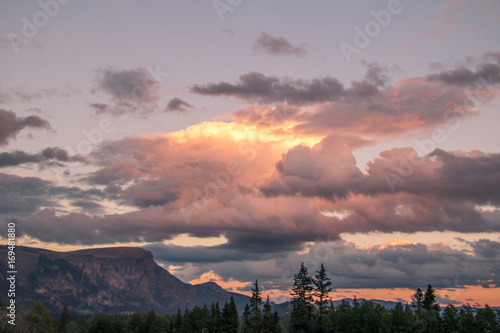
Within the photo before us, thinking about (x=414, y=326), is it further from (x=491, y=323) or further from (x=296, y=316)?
(x=296, y=316)

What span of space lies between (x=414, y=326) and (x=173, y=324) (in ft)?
346

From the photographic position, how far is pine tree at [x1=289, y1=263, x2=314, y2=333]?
11781 cm

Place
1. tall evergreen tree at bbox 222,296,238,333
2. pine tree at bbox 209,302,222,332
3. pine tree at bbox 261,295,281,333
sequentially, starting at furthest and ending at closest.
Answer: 1. pine tree at bbox 209,302,222,332
2. tall evergreen tree at bbox 222,296,238,333
3. pine tree at bbox 261,295,281,333

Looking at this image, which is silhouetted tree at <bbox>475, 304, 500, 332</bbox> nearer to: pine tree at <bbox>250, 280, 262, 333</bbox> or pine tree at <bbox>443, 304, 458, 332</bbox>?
pine tree at <bbox>443, 304, 458, 332</bbox>

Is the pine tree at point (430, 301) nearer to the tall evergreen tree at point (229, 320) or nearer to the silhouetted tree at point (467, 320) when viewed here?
the silhouetted tree at point (467, 320)

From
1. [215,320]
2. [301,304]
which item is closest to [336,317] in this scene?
[301,304]

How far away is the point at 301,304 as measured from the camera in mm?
118812

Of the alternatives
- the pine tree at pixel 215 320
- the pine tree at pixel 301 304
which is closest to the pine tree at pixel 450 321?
the pine tree at pixel 301 304

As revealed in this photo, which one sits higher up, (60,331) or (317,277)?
(317,277)

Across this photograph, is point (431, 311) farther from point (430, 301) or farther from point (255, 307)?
point (255, 307)

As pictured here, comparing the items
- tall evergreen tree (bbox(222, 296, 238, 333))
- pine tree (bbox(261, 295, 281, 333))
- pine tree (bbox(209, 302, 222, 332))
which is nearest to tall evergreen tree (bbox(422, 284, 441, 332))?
pine tree (bbox(261, 295, 281, 333))

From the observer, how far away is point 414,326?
100188 mm

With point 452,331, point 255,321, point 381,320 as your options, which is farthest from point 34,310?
point 452,331

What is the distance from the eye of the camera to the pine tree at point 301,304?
118m
